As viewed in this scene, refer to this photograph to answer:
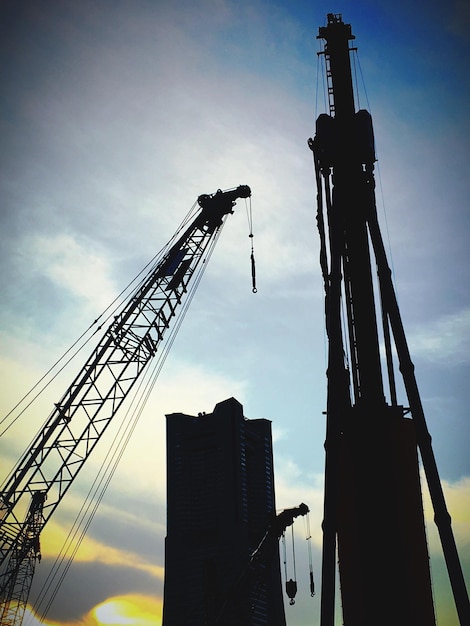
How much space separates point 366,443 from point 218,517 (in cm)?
4318

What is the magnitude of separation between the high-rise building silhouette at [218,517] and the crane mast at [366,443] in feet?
123

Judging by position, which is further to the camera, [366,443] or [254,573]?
[254,573]

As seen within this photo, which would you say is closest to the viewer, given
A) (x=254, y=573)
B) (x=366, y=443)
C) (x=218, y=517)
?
(x=366, y=443)

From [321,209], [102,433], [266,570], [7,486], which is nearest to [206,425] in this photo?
[266,570]

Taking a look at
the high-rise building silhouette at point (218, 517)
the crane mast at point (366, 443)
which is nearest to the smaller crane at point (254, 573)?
the high-rise building silhouette at point (218, 517)

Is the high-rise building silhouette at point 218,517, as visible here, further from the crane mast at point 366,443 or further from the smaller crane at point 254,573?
the crane mast at point 366,443

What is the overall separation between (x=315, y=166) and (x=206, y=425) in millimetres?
44433

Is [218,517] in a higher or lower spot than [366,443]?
higher

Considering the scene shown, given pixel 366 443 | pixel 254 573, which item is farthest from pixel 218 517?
pixel 366 443

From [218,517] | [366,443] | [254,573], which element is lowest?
[366,443]

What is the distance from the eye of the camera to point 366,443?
14391 mm

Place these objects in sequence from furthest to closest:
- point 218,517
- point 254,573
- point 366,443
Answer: point 218,517 → point 254,573 → point 366,443

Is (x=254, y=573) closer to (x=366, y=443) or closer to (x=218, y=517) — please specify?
(x=218, y=517)

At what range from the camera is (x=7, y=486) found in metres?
40.4
